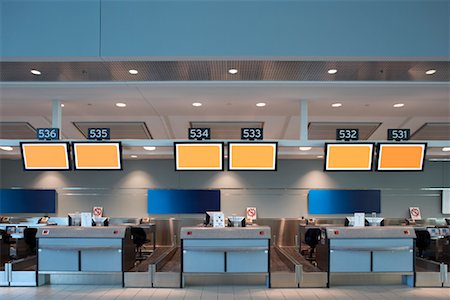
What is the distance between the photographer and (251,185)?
12.5 m

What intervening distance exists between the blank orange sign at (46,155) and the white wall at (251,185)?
5.40 metres

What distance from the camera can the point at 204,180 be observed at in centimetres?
1242

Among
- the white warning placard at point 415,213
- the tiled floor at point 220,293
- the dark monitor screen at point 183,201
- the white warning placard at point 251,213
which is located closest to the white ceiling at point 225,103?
the dark monitor screen at point 183,201

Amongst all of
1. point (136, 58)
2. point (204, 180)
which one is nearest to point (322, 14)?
point (136, 58)

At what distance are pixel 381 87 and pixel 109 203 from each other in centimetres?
891

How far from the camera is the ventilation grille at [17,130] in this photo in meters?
9.62

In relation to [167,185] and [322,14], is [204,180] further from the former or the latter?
[322,14]

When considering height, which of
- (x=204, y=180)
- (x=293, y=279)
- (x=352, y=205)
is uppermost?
(x=204, y=180)

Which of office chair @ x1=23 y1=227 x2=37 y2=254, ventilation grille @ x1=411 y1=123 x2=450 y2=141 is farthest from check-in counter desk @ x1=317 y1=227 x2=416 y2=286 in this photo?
office chair @ x1=23 y1=227 x2=37 y2=254

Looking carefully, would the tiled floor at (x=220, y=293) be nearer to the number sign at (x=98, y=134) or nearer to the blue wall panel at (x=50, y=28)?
the number sign at (x=98, y=134)

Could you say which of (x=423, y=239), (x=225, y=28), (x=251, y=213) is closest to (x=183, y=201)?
(x=251, y=213)

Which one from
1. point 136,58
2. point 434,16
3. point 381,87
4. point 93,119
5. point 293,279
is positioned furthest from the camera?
point 93,119

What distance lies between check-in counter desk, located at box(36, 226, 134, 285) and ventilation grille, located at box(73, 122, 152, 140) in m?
2.85

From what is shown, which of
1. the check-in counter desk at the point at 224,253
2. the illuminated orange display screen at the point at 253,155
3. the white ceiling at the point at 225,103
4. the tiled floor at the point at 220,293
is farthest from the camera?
the check-in counter desk at the point at 224,253
